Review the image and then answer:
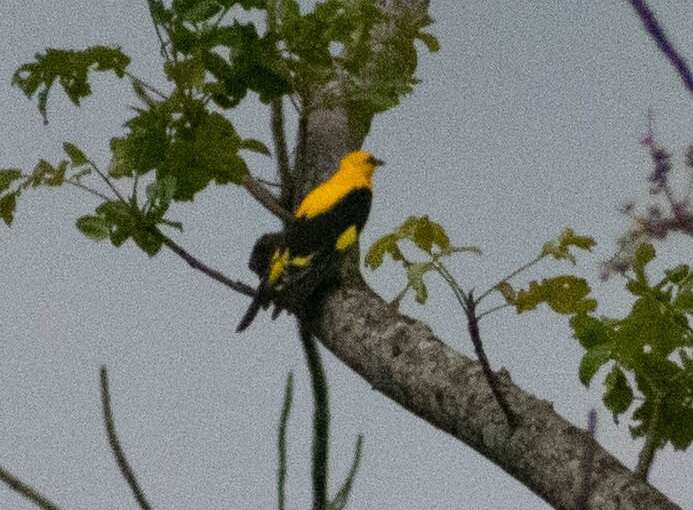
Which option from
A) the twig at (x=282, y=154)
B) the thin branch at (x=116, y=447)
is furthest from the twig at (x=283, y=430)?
the twig at (x=282, y=154)

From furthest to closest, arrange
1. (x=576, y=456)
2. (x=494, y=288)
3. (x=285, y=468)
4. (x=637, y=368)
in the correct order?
(x=494, y=288) < (x=637, y=368) < (x=576, y=456) < (x=285, y=468)

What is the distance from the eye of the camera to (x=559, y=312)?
8.60 feet

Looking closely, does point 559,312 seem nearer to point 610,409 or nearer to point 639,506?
point 610,409

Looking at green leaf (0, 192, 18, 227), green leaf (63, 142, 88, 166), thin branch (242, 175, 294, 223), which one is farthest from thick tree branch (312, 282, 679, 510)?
green leaf (0, 192, 18, 227)

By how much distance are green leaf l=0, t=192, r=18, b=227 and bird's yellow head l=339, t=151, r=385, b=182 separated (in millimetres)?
1193

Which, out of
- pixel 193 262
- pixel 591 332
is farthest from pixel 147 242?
pixel 591 332

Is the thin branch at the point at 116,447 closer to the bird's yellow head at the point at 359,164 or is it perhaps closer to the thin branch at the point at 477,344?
the thin branch at the point at 477,344

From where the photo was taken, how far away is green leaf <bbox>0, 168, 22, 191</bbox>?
3260mm

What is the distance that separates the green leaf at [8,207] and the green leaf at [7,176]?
0.10 ft

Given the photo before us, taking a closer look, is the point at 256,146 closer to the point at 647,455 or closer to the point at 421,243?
the point at 421,243

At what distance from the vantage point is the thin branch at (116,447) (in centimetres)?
110

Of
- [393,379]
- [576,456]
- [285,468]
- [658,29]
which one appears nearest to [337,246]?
[393,379]

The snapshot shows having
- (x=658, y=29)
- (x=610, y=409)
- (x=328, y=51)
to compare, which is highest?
(x=328, y=51)

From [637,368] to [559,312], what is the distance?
298mm
